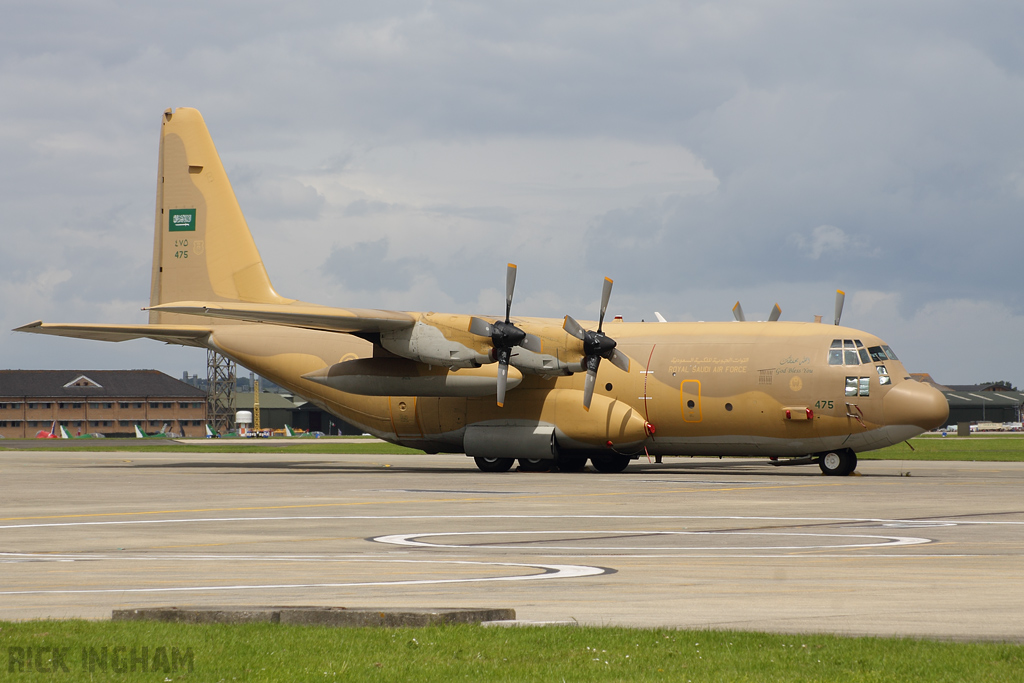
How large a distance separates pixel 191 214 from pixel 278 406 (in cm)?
12578

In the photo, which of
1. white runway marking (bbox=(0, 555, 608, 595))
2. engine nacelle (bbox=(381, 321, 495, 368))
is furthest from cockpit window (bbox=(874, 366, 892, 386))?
white runway marking (bbox=(0, 555, 608, 595))

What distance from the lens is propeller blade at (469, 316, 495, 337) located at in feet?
115

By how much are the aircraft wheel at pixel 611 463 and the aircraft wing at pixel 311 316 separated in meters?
8.50

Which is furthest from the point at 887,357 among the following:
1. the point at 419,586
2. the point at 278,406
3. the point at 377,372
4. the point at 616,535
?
the point at 278,406

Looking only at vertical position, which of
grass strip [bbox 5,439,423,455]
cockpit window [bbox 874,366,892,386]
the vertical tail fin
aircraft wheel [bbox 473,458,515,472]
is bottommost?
grass strip [bbox 5,439,423,455]

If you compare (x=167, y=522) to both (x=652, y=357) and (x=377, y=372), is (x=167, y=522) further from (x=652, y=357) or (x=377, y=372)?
(x=652, y=357)

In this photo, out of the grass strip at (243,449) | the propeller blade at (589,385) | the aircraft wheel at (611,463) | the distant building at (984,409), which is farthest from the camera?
the distant building at (984,409)

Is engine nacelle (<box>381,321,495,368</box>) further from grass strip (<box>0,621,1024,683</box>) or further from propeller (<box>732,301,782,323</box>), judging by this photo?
grass strip (<box>0,621,1024,683</box>)

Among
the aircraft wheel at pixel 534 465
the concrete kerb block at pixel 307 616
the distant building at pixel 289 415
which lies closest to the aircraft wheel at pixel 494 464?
the aircraft wheel at pixel 534 465

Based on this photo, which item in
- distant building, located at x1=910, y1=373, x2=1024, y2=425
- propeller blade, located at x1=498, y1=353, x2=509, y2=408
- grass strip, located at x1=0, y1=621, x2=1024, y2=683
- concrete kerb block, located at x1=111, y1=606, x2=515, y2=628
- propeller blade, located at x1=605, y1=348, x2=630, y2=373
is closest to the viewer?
grass strip, located at x1=0, y1=621, x2=1024, y2=683

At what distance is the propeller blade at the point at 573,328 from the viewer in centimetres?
3572

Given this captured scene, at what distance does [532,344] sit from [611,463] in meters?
5.69

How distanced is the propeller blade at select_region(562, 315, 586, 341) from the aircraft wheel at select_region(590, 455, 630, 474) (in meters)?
5.14

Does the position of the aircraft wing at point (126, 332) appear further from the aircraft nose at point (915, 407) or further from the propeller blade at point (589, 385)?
the aircraft nose at point (915, 407)
